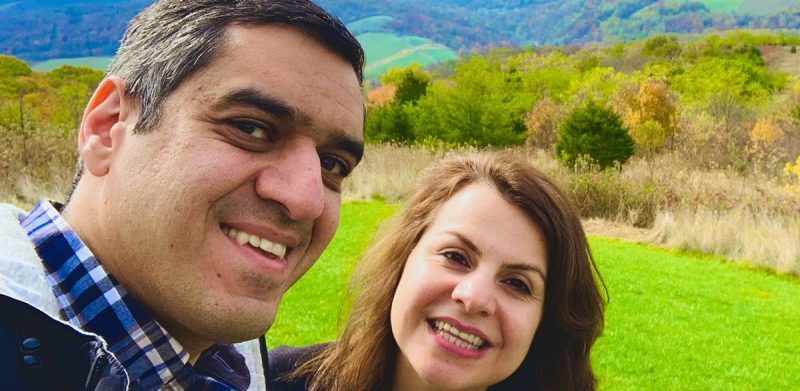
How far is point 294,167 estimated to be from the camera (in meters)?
1.17

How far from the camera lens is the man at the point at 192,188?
3.62ft

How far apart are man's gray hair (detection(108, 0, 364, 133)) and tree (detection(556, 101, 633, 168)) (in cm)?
1564

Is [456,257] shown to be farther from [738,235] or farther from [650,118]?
[650,118]

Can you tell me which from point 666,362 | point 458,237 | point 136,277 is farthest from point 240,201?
→ point 666,362

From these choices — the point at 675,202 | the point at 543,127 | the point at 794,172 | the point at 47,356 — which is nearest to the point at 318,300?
the point at 47,356

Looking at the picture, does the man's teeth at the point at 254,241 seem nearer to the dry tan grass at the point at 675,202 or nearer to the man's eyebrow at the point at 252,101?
the man's eyebrow at the point at 252,101

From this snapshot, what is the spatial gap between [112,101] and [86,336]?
0.49 meters

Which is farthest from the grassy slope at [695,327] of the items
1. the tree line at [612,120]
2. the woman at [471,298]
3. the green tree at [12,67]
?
the green tree at [12,67]

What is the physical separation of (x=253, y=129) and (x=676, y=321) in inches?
269

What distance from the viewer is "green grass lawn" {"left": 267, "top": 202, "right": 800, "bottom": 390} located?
5531 millimetres

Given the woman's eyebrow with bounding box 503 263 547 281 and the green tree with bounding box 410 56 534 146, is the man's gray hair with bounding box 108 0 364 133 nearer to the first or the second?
the woman's eyebrow with bounding box 503 263 547 281

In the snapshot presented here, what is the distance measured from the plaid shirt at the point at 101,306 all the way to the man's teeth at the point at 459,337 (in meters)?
0.92

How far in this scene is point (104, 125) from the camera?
1.22 metres

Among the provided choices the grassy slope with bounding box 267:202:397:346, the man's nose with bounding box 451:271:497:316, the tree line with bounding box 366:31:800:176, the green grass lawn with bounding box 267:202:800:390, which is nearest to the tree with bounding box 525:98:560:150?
the tree line with bounding box 366:31:800:176
